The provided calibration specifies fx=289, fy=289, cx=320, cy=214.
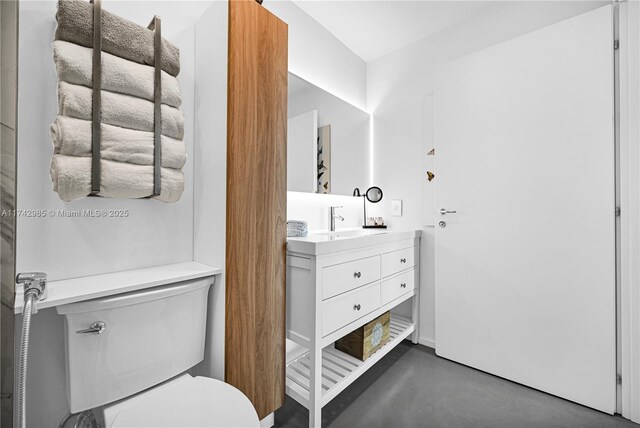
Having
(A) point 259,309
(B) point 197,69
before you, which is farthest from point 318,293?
(B) point 197,69

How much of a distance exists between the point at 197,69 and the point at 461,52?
6.24 ft

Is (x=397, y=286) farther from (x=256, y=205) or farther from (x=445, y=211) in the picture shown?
(x=256, y=205)

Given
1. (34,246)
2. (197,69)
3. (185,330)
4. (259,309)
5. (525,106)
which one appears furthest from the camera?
(525,106)

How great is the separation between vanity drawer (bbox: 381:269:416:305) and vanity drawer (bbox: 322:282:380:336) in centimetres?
10

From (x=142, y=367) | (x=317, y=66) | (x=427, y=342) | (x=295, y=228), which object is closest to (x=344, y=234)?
(x=295, y=228)

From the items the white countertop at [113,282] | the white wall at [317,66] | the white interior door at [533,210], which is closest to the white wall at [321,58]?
the white wall at [317,66]

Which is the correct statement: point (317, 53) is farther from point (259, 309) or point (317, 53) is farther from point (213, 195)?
point (259, 309)

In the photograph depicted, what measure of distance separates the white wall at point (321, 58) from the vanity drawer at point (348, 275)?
1344 mm

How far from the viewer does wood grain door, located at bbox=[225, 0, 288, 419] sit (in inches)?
48.1

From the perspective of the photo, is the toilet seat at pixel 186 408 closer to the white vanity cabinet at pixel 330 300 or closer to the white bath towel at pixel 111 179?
the white vanity cabinet at pixel 330 300

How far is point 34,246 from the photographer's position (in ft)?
3.30

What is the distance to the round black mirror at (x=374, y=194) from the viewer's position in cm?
253

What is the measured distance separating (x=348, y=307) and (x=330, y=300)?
16 cm

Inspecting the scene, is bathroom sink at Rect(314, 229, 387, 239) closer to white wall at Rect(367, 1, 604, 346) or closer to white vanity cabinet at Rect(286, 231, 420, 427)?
white vanity cabinet at Rect(286, 231, 420, 427)
